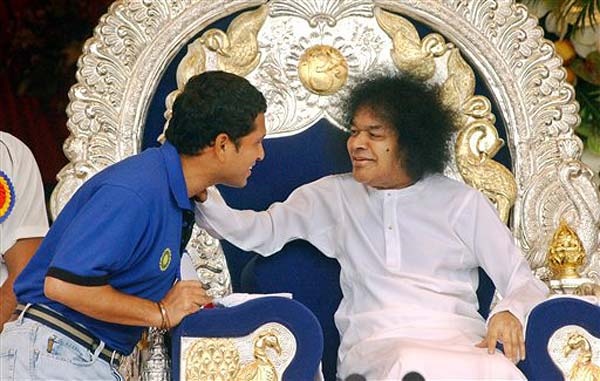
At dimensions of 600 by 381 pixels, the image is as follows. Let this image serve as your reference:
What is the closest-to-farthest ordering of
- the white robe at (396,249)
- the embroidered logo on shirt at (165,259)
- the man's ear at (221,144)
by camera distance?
the embroidered logo on shirt at (165,259) < the man's ear at (221,144) < the white robe at (396,249)

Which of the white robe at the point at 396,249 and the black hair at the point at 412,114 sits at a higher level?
the black hair at the point at 412,114

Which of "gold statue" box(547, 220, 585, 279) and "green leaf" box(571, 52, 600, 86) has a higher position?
"green leaf" box(571, 52, 600, 86)

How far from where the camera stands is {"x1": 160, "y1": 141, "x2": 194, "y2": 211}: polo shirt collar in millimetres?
4480

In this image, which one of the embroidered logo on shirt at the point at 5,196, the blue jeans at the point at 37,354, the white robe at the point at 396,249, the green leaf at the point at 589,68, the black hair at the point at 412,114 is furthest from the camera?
the green leaf at the point at 589,68

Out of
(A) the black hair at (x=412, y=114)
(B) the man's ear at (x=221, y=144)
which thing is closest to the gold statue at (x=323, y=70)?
(A) the black hair at (x=412, y=114)

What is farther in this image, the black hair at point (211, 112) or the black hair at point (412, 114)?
the black hair at point (412, 114)

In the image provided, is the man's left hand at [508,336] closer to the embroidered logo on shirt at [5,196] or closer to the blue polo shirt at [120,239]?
the blue polo shirt at [120,239]

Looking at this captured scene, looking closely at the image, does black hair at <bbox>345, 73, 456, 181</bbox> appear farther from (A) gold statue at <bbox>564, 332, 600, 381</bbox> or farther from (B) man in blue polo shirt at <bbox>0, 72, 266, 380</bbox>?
(A) gold statue at <bbox>564, 332, 600, 381</bbox>

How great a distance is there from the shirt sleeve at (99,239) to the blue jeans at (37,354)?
21 cm

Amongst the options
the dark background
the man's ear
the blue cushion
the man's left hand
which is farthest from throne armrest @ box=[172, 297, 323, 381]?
the dark background

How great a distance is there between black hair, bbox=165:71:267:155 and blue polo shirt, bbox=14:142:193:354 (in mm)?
62

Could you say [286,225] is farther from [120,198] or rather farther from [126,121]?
[120,198]

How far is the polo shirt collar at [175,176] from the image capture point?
4.48 m

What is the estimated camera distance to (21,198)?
16.3ft
